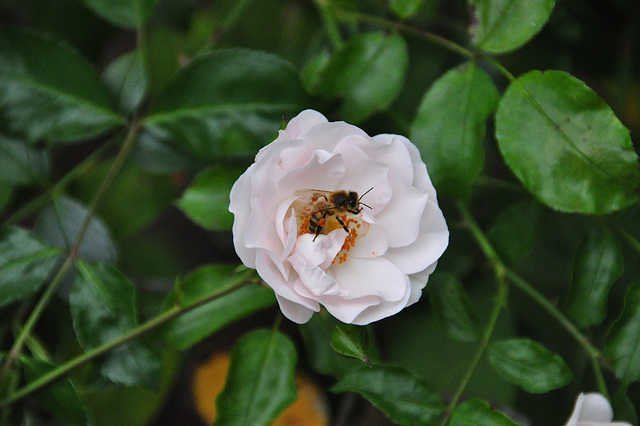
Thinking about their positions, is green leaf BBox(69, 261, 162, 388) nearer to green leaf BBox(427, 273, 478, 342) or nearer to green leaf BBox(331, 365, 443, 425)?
green leaf BBox(331, 365, 443, 425)

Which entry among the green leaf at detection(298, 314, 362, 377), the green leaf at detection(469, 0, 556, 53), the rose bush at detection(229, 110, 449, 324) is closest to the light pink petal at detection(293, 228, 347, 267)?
the rose bush at detection(229, 110, 449, 324)

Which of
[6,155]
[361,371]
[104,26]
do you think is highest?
[104,26]

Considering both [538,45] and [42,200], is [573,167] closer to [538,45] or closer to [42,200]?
[538,45]

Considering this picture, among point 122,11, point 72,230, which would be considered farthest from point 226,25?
point 72,230

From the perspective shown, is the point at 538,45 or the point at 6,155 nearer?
the point at 6,155

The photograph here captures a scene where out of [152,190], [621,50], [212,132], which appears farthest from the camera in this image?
[621,50]

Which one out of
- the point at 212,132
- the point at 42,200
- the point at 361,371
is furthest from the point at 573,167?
the point at 42,200

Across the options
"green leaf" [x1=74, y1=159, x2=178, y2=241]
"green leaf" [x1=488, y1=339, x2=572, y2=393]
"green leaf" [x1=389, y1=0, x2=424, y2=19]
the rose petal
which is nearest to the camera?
the rose petal
